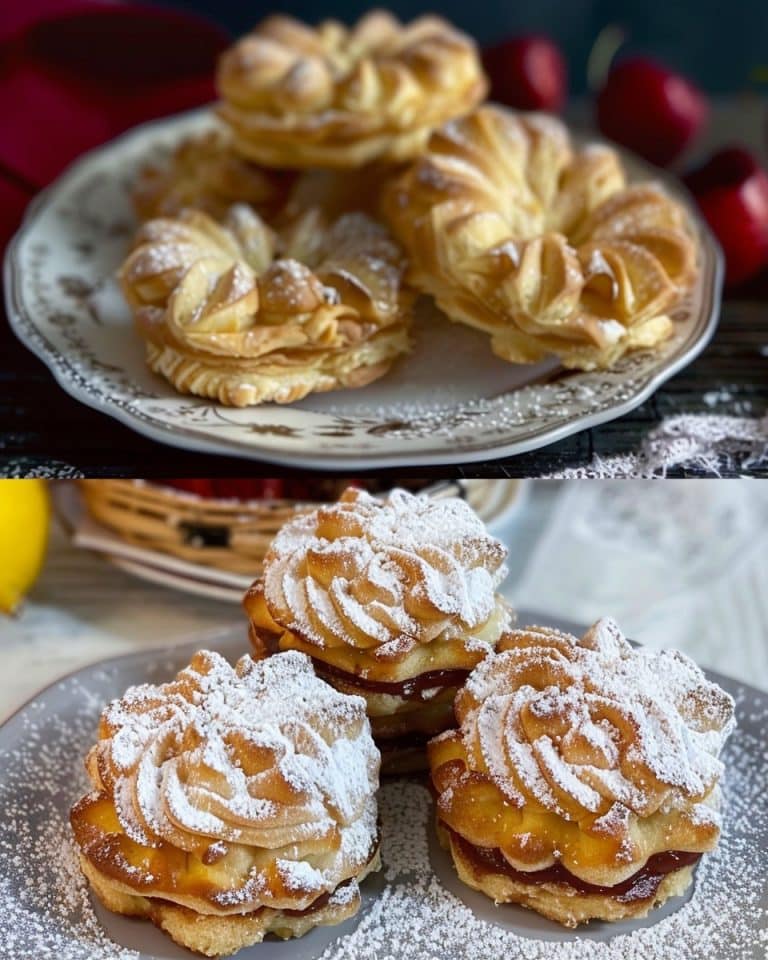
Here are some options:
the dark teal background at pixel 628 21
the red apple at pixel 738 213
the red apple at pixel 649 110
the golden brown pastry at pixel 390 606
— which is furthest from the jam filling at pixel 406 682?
the dark teal background at pixel 628 21

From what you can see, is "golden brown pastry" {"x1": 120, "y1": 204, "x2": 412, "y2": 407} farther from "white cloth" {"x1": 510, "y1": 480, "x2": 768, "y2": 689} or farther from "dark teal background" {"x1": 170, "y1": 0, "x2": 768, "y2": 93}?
"dark teal background" {"x1": 170, "y1": 0, "x2": 768, "y2": 93}

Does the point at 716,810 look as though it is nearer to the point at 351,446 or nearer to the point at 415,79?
the point at 351,446

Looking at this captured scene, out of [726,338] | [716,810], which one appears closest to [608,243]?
[726,338]

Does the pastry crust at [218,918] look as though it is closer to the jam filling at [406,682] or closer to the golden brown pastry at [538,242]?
the jam filling at [406,682]

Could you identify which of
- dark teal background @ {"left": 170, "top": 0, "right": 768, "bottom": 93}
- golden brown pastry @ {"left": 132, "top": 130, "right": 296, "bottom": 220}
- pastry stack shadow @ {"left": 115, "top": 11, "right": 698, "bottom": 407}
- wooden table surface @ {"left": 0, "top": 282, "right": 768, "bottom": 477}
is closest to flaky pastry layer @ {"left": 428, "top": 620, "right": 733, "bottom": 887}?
wooden table surface @ {"left": 0, "top": 282, "right": 768, "bottom": 477}

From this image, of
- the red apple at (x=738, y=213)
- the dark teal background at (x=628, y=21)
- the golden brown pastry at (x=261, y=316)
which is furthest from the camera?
the dark teal background at (x=628, y=21)

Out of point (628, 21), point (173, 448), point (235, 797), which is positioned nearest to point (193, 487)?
point (173, 448)
